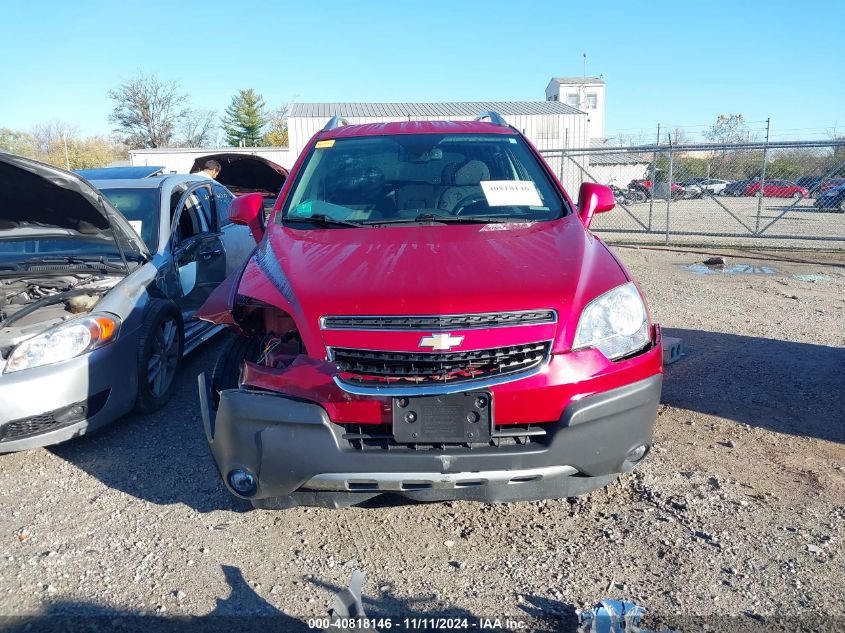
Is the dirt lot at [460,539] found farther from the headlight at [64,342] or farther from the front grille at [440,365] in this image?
the front grille at [440,365]

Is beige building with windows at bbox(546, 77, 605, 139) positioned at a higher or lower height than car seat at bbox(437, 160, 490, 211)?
higher

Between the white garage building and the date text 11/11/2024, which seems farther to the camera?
the white garage building

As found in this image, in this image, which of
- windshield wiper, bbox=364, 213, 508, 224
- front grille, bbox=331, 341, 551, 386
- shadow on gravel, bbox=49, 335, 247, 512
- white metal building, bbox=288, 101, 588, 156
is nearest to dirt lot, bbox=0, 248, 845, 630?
shadow on gravel, bbox=49, 335, 247, 512

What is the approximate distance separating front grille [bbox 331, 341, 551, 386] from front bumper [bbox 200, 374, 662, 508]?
228 mm

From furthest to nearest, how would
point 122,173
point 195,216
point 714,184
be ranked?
point 714,184 < point 122,173 < point 195,216

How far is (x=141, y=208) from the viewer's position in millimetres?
5398

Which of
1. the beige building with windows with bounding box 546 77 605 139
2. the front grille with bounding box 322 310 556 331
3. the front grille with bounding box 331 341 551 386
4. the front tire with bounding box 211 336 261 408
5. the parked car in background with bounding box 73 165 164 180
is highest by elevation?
the beige building with windows with bounding box 546 77 605 139

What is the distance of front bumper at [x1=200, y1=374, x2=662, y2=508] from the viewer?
256 centimetres

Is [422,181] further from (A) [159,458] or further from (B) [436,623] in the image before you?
(B) [436,623]

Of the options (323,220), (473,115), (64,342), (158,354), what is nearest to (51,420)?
(64,342)

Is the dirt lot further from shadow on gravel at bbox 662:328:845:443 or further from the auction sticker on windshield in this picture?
the auction sticker on windshield

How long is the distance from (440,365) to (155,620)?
1442 millimetres

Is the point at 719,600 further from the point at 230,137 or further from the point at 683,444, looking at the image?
the point at 230,137

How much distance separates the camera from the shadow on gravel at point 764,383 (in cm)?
423
